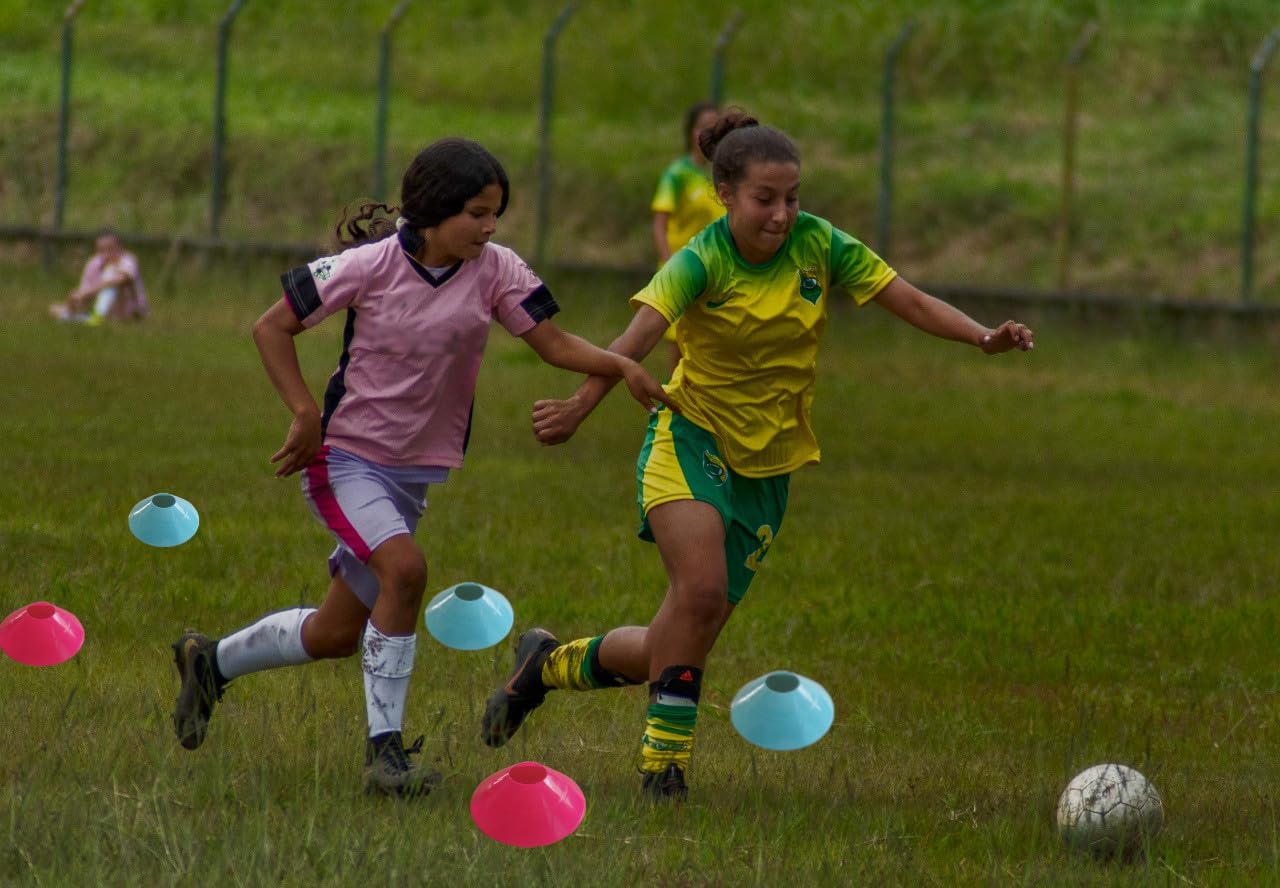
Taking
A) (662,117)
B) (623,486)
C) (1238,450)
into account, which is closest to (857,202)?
(662,117)

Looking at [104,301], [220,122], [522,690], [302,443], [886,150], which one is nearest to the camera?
[302,443]

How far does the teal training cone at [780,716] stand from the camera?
4496 mm

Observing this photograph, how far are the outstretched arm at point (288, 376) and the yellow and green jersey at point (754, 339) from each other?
3.23 ft

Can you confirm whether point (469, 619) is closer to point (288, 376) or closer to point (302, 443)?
point (302, 443)

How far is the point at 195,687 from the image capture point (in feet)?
18.7

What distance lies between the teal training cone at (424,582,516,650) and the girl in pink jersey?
207 millimetres

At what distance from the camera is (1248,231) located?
65.0 ft

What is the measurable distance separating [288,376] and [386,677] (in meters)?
0.81

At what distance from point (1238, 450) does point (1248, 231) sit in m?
4.86

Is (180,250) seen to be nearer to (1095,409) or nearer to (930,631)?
(1095,409)

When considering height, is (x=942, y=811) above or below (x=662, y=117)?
below

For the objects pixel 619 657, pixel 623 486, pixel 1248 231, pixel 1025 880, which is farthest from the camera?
pixel 1248 231

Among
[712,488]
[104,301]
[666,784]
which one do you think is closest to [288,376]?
[712,488]

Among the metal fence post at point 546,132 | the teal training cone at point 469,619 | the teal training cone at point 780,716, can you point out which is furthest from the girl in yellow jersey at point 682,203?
the teal training cone at point 780,716
